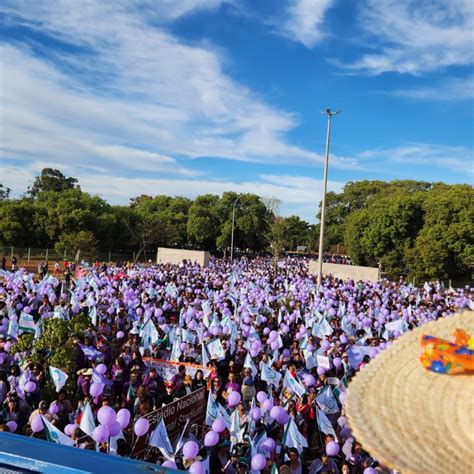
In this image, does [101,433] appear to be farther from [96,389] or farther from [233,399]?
[233,399]

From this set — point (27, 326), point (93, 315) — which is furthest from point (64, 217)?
point (27, 326)

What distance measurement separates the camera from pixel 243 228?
49531 millimetres

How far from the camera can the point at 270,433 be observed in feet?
22.1

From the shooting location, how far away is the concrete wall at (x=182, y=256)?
105ft

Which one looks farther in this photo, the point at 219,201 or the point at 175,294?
the point at 219,201

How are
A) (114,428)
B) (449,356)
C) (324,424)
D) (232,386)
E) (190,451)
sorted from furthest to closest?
(232,386) < (324,424) < (114,428) < (190,451) < (449,356)

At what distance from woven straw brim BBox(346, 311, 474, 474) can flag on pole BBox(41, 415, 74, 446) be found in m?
4.72

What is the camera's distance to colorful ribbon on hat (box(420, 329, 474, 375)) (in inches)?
73.5

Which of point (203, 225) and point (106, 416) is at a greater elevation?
point (203, 225)

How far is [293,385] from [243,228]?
1650 inches

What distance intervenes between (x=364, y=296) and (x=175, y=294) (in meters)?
7.86

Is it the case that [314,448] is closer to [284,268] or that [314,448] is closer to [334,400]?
[334,400]

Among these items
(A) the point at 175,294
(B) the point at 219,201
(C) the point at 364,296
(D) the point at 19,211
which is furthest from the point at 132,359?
(B) the point at 219,201

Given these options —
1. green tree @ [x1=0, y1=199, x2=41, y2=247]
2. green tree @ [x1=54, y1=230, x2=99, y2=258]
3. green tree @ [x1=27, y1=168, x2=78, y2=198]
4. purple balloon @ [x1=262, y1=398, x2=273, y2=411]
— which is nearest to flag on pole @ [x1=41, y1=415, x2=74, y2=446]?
purple balloon @ [x1=262, y1=398, x2=273, y2=411]
